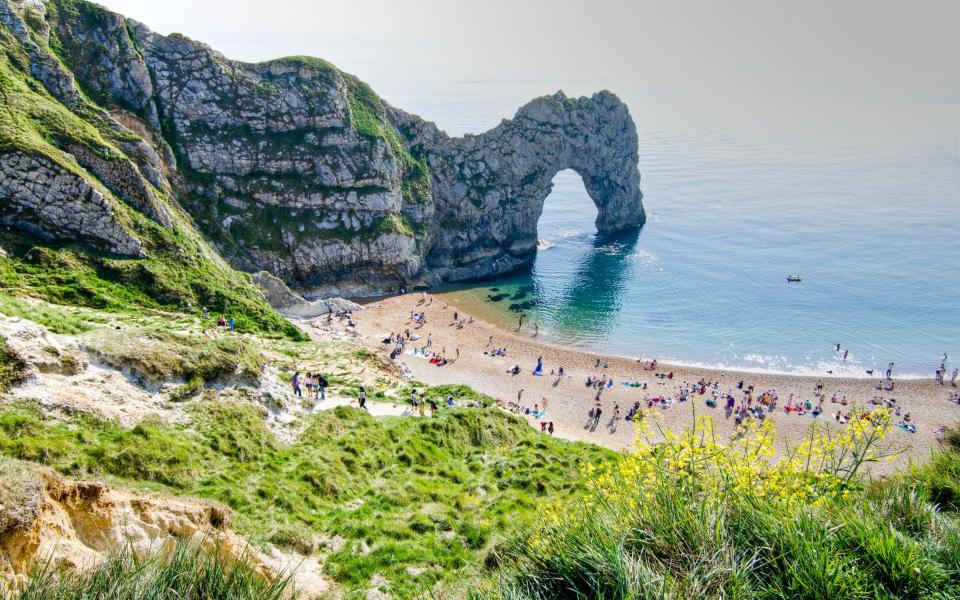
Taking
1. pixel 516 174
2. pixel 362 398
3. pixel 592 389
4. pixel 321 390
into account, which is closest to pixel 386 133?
pixel 516 174

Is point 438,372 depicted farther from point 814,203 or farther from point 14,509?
point 814,203

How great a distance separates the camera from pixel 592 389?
159 ft

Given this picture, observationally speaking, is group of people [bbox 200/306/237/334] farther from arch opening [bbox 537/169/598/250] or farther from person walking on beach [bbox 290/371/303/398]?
arch opening [bbox 537/169/598/250]

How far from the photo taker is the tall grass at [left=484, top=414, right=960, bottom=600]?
6809mm

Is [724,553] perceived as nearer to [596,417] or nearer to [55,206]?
[596,417]

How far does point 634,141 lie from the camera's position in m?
93.8

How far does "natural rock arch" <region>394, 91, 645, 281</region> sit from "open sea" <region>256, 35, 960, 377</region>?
5.59 meters

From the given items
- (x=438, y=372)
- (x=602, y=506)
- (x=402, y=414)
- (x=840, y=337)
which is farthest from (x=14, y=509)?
(x=840, y=337)

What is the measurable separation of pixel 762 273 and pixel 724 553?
80180 mm

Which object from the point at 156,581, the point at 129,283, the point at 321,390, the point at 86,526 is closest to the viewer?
the point at 156,581

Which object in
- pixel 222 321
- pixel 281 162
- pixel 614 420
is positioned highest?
pixel 281 162

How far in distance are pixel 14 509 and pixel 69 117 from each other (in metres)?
45.6

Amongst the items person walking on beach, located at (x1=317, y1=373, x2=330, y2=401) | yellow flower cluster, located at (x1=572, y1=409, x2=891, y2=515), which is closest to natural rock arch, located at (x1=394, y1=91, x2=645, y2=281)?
person walking on beach, located at (x1=317, y1=373, x2=330, y2=401)

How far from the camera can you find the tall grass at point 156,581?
21.3ft
